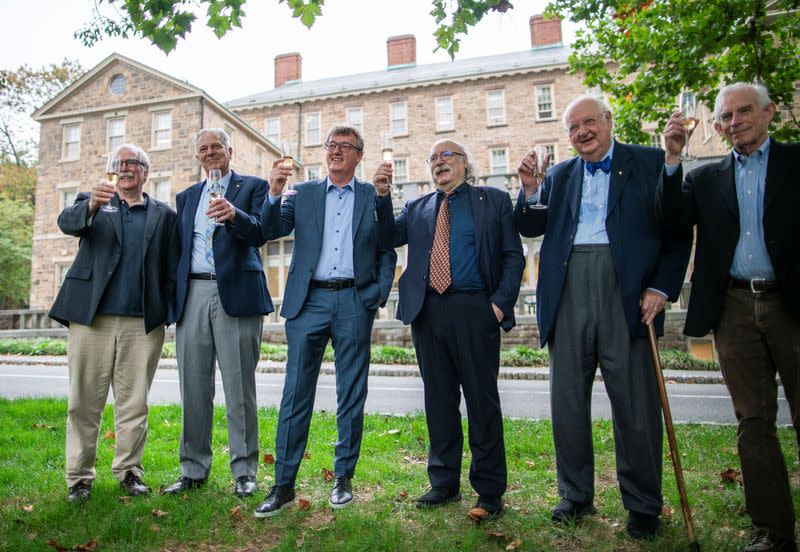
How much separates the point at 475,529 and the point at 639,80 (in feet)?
25.3

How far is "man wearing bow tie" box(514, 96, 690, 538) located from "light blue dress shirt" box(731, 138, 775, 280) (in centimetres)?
35

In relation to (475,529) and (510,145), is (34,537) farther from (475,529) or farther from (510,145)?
(510,145)

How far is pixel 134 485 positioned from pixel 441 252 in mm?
2647

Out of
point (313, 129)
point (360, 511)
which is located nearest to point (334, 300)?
point (360, 511)

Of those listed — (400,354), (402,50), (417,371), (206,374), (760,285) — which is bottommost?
(417,371)

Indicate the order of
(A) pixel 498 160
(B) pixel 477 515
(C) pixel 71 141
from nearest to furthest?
(B) pixel 477 515
(C) pixel 71 141
(A) pixel 498 160

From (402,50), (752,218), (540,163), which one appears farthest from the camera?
(402,50)

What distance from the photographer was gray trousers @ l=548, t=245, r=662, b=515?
3.33 metres

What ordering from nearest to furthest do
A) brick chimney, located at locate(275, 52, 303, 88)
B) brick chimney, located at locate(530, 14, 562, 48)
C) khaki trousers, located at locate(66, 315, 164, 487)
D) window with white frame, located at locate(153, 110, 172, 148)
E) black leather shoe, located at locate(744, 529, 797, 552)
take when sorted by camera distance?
black leather shoe, located at locate(744, 529, 797, 552)
khaki trousers, located at locate(66, 315, 164, 487)
window with white frame, located at locate(153, 110, 172, 148)
brick chimney, located at locate(530, 14, 562, 48)
brick chimney, located at locate(275, 52, 303, 88)

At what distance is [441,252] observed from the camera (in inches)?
154

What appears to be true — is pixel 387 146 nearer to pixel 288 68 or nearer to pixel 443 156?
pixel 443 156

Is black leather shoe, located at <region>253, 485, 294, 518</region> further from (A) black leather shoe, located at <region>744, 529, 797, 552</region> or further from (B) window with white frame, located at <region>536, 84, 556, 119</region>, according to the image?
(B) window with white frame, located at <region>536, 84, 556, 119</region>

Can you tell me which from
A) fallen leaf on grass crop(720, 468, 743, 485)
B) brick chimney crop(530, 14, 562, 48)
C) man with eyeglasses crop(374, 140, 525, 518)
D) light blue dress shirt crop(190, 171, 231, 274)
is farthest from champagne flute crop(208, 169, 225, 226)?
brick chimney crop(530, 14, 562, 48)

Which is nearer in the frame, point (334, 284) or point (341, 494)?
point (341, 494)
